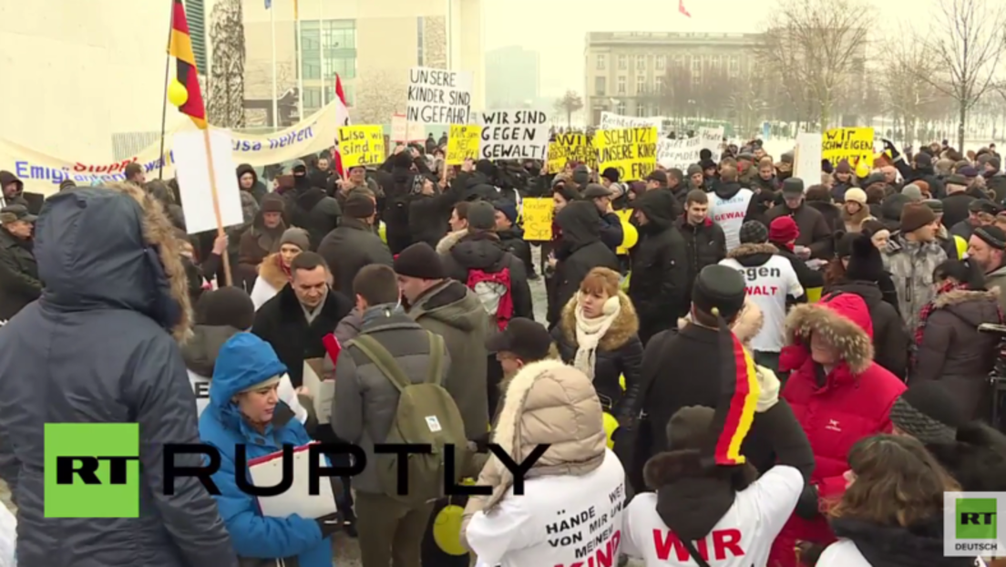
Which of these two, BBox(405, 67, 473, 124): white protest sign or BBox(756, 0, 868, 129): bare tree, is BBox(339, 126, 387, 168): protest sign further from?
BBox(756, 0, 868, 129): bare tree

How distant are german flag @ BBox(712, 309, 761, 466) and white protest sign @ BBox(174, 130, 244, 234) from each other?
3.52 m

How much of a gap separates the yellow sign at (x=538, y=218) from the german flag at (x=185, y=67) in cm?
505

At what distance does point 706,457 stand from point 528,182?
13199mm

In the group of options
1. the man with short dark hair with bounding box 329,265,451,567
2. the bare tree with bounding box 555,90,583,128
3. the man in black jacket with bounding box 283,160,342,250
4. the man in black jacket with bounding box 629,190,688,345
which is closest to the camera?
the man with short dark hair with bounding box 329,265,451,567

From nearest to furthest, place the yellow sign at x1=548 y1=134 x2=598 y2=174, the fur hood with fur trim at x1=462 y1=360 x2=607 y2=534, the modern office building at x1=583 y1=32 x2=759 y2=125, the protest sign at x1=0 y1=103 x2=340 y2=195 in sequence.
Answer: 1. the fur hood with fur trim at x1=462 y1=360 x2=607 y2=534
2. the protest sign at x1=0 y1=103 x2=340 y2=195
3. the yellow sign at x1=548 y1=134 x2=598 y2=174
4. the modern office building at x1=583 y1=32 x2=759 y2=125

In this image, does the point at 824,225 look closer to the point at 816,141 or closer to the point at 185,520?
the point at 816,141

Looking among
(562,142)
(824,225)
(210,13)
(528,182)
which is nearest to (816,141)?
(824,225)

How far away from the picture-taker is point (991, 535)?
3.07 m

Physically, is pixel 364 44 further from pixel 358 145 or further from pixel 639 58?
pixel 639 58

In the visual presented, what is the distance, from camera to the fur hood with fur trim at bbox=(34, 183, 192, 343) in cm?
266

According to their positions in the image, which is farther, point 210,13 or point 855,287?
point 210,13

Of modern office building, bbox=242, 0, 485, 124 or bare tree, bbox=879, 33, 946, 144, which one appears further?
modern office building, bbox=242, 0, 485, 124

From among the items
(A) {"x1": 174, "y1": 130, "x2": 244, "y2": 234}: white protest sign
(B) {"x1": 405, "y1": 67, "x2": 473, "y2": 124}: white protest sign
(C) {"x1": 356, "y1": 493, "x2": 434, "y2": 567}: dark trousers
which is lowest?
(C) {"x1": 356, "y1": 493, "x2": 434, "y2": 567}: dark trousers

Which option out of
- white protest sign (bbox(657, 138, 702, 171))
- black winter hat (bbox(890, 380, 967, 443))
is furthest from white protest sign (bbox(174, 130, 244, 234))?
white protest sign (bbox(657, 138, 702, 171))
